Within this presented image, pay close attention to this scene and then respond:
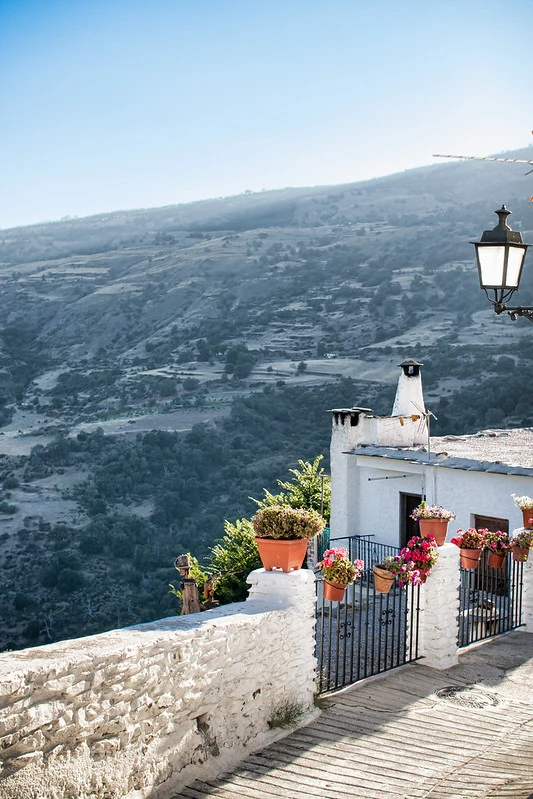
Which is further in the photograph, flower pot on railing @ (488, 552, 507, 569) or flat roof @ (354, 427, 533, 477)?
flat roof @ (354, 427, 533, 477)

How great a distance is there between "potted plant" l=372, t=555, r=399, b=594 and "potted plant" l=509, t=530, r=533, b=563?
2.42 metres

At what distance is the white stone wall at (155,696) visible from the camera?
4.13 meters

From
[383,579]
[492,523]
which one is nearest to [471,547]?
[383,579]

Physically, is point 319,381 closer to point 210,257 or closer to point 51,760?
point 210,257

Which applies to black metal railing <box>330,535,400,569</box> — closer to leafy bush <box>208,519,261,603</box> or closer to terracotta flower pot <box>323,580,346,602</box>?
leafy bush <box>208,519,261,603</box>

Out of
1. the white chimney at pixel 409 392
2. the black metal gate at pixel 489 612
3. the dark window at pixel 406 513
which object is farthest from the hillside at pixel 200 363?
the black metal gate at pixel 489 612

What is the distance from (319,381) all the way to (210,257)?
145 ft

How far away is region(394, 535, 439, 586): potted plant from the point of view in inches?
293

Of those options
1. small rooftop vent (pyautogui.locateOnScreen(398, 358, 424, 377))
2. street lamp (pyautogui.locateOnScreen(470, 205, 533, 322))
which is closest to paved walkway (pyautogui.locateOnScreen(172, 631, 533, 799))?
street lamp (pyautogui.locateOnScreen(470, 205, 533, 322))

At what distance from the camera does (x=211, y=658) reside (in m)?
5.36

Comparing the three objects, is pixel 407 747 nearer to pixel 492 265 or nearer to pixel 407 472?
pixel 492 265

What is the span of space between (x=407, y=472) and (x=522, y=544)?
673 centimetres

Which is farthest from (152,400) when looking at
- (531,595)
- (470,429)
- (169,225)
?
(169,225)

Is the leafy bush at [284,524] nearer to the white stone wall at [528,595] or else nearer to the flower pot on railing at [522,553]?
the flower pot on railing at [522,553]
